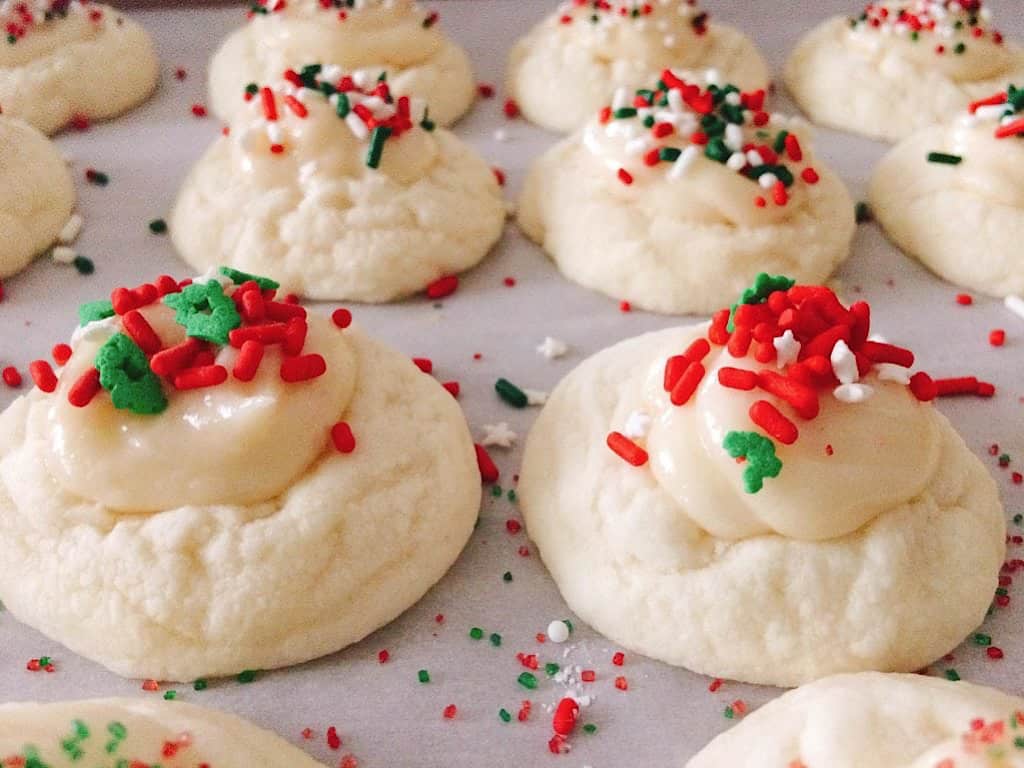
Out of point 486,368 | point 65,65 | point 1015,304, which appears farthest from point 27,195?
point 1015,304

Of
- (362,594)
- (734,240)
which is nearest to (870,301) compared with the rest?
(734,240)

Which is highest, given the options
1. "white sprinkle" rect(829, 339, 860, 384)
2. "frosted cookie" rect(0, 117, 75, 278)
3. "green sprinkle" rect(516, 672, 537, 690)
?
"white sprinkle" rect(829, 339, 860, 384)

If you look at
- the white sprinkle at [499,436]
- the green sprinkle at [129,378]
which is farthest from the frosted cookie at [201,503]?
the white sprinkle at [499,436]

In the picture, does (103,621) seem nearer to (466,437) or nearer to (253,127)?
(466,437)

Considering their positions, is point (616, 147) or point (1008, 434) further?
point (616, 147)

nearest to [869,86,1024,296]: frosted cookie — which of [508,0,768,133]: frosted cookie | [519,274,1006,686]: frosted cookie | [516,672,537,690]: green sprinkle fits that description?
[508,0,768,133]: frosted cookie

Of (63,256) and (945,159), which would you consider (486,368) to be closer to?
(63,256)

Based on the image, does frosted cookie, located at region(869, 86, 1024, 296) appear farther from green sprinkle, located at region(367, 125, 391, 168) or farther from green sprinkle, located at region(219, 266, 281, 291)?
green sprinkle, located at region(219, 266, 281, 291)
